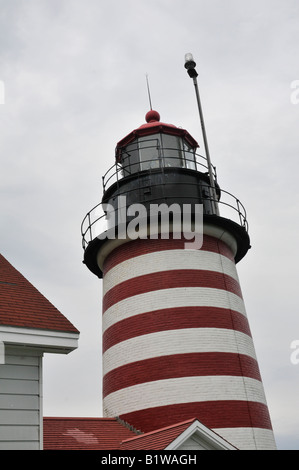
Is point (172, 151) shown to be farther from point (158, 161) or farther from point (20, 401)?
point (20, 401)

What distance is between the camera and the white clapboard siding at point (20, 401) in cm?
679

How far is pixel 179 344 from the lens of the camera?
12.8m

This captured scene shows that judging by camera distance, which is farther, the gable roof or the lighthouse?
the lighthouse

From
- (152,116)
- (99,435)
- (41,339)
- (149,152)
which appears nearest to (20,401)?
(41,339)

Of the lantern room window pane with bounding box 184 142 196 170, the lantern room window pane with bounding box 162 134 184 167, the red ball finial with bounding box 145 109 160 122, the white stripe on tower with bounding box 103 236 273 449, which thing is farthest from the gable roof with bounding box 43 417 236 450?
the red ball finial with bounding box 145 109 160 122

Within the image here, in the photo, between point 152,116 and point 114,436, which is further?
point 152,116

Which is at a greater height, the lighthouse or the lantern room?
the lantern room

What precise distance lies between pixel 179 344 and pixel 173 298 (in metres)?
1.28

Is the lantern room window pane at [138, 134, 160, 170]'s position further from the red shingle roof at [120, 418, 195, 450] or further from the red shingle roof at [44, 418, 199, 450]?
the red shingle roof at [120, 418, 195, 450]

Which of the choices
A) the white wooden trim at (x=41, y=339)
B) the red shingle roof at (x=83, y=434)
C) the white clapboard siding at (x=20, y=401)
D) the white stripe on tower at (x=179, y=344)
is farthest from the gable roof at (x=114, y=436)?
the white wooden trim at (x=41, y=339)

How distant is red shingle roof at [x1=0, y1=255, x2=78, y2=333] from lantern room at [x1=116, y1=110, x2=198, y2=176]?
787 centimetres

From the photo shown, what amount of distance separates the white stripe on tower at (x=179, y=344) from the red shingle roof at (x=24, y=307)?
5.57 metres

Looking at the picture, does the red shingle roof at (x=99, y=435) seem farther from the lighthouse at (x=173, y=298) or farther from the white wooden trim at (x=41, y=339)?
the white wooden trim at (x=41, y=339)

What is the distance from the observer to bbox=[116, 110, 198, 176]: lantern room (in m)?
15.7
